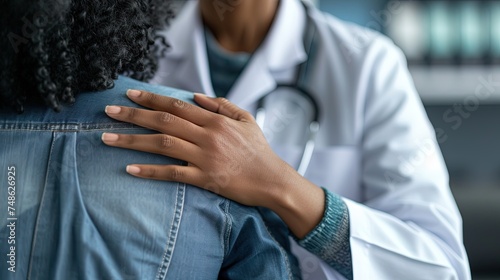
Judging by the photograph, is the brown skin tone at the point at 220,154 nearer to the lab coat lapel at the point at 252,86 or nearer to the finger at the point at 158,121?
the finger at the point at 158,121

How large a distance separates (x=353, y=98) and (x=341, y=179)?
0.16 m

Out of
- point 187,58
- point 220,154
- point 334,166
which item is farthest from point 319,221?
point 187,58

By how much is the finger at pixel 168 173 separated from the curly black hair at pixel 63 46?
118 mm

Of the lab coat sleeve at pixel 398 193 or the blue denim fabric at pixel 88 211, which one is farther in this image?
the lab coat sleeve at pixel 398 193

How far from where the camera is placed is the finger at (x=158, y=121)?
2.85ft

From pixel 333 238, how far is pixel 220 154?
9.3 inches

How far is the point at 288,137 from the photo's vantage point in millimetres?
1334

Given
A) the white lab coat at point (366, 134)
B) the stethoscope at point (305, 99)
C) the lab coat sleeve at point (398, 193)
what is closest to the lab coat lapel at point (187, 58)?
the white lab coat at point (366, 134)

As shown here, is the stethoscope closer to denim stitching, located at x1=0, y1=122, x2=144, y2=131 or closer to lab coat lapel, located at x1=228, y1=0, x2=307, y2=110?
lab coat lapel, located at x1=228, y1=0, x2=307, y2=110

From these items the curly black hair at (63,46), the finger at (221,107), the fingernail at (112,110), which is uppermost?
the curly black hair at (63,46)

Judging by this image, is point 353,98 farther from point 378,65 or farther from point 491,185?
point 491,185

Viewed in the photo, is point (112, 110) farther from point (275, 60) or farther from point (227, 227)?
point (275, 60)

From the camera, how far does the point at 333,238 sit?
1.04 m

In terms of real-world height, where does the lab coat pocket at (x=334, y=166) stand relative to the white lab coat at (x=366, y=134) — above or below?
below
